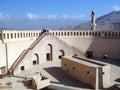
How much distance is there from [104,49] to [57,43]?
27.3ft

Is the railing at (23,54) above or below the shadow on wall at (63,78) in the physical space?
above

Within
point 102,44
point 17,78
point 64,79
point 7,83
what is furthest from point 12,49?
point 102,44

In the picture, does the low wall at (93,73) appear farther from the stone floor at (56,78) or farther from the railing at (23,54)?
the railing at (23,54)

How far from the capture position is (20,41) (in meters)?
29.2

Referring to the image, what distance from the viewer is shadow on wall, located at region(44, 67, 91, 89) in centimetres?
2222

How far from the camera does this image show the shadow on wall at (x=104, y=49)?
34844 mm

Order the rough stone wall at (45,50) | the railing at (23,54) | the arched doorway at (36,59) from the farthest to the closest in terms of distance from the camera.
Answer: the arched doorway at (36,59)
the rough stone wall at (45,50)
the railing at (23,54)

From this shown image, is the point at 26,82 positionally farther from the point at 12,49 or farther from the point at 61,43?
the point at 61,43

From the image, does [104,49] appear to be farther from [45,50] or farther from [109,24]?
[109,24]

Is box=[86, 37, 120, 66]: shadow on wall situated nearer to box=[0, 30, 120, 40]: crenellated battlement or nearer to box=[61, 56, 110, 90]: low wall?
box=[0, 30, 120, 40]: crenellated battlement

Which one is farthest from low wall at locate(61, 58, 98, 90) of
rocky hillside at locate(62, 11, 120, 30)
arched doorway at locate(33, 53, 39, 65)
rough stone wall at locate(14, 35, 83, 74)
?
rocky hillside at locate(62, 11, 120, 30)

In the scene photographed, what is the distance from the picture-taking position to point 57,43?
107ft

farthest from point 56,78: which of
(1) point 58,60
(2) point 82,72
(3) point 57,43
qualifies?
(3) point 57,43

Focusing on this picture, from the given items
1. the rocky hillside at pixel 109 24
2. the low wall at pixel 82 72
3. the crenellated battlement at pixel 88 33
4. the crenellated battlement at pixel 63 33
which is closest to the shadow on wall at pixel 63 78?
the low wall at pixel 82 72
